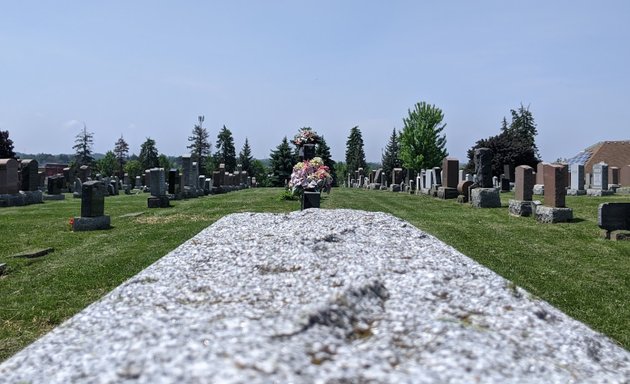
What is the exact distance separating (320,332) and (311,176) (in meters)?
12.7

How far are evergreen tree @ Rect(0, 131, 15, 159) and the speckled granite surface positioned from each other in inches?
1899

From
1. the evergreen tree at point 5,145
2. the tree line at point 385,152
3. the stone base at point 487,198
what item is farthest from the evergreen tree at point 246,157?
the stone base at point 487,198

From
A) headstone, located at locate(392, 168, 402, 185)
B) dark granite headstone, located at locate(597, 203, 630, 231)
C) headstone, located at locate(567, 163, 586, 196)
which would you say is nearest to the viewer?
dark granite headstone, located at locate(597, 203, 630, 231)

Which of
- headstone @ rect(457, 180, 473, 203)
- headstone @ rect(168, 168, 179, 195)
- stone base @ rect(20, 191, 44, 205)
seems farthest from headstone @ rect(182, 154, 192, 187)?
headstone @ rect(457, 180, 473, 203)

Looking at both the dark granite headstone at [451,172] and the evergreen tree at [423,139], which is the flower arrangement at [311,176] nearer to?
the dark granite headstone at [451,172]

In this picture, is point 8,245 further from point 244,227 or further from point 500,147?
point 500,147

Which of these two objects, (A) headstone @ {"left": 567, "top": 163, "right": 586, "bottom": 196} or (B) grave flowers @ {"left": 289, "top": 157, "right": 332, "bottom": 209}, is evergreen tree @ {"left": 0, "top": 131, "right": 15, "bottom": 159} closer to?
(B) grave flowers @ {"left": 289, "top": 157, "right": 332, "bottom": 209}

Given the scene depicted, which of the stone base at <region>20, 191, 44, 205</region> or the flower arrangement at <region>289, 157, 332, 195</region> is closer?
the flower arrangement at <region>289, 157, 332, 195</region>

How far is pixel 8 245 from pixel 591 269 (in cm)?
1198

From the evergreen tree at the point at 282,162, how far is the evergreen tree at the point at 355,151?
2852 centimetres

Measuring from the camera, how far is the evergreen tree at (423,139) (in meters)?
48.7

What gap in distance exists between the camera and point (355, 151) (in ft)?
329

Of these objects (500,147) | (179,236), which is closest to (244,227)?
(179,236)

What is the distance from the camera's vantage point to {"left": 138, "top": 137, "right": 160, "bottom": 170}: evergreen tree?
103 meters
